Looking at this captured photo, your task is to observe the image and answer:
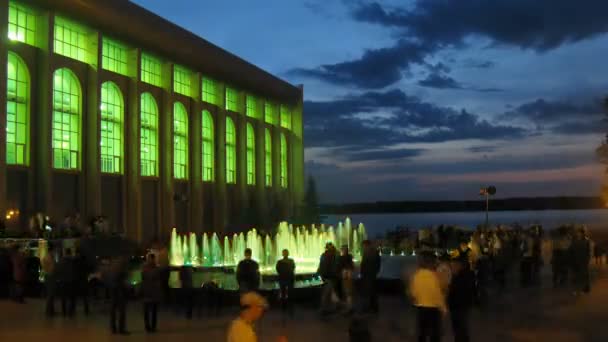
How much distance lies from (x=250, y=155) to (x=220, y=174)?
802 centimetres

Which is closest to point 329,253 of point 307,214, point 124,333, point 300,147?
point 124,333

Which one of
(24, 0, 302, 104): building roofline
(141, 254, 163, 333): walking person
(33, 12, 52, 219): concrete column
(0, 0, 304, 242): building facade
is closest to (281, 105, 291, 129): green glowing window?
(0, 0, 304, 242): building facade

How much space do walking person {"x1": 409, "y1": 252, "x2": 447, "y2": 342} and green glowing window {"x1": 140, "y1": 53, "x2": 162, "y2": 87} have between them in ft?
127

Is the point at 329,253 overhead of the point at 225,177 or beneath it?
beneath

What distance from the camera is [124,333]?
1328cm

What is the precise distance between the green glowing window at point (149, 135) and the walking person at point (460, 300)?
3683cm

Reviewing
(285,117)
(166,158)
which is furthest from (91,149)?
(285,117)

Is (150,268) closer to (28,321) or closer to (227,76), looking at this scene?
(28,321)

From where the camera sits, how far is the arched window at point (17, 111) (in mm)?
34562

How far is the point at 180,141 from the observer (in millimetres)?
51469

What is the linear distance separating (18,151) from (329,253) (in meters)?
24.6

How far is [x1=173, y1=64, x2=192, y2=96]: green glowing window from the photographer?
5141cm

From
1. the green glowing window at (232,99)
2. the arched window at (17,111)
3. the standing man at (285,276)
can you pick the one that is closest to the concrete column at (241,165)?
the green glowing window at (232,99)

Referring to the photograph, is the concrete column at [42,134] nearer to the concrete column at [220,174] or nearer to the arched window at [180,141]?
the arched window at [180,141]
